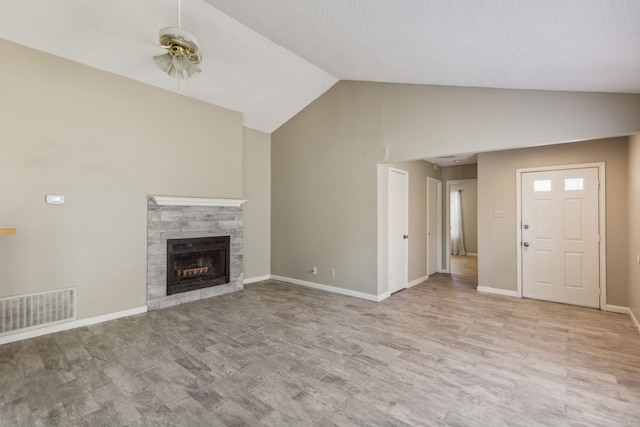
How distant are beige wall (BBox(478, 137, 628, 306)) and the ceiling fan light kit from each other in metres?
4.77

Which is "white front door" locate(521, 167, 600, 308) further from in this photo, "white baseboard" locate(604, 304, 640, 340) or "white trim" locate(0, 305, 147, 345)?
"white trim" locate(0, 305, 147, 345)

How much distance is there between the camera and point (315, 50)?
348 centimetres

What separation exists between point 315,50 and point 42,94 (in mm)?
3211

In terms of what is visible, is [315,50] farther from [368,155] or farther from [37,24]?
[37,24]

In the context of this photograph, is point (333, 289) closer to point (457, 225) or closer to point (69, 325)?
point (69, 325)

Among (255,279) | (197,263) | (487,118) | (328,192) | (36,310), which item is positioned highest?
(487,118)

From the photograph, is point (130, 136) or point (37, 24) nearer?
point (37, 24)

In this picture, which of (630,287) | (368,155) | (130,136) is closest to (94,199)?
(130,136)

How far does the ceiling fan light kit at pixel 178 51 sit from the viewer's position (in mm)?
2344

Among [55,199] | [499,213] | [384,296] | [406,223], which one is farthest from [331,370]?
[499,213]

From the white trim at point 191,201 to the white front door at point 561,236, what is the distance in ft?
16.1

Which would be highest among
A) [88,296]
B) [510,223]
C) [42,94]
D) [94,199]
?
[42,94]

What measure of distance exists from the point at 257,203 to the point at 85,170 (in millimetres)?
2863

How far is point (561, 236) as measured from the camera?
4.54 meters
